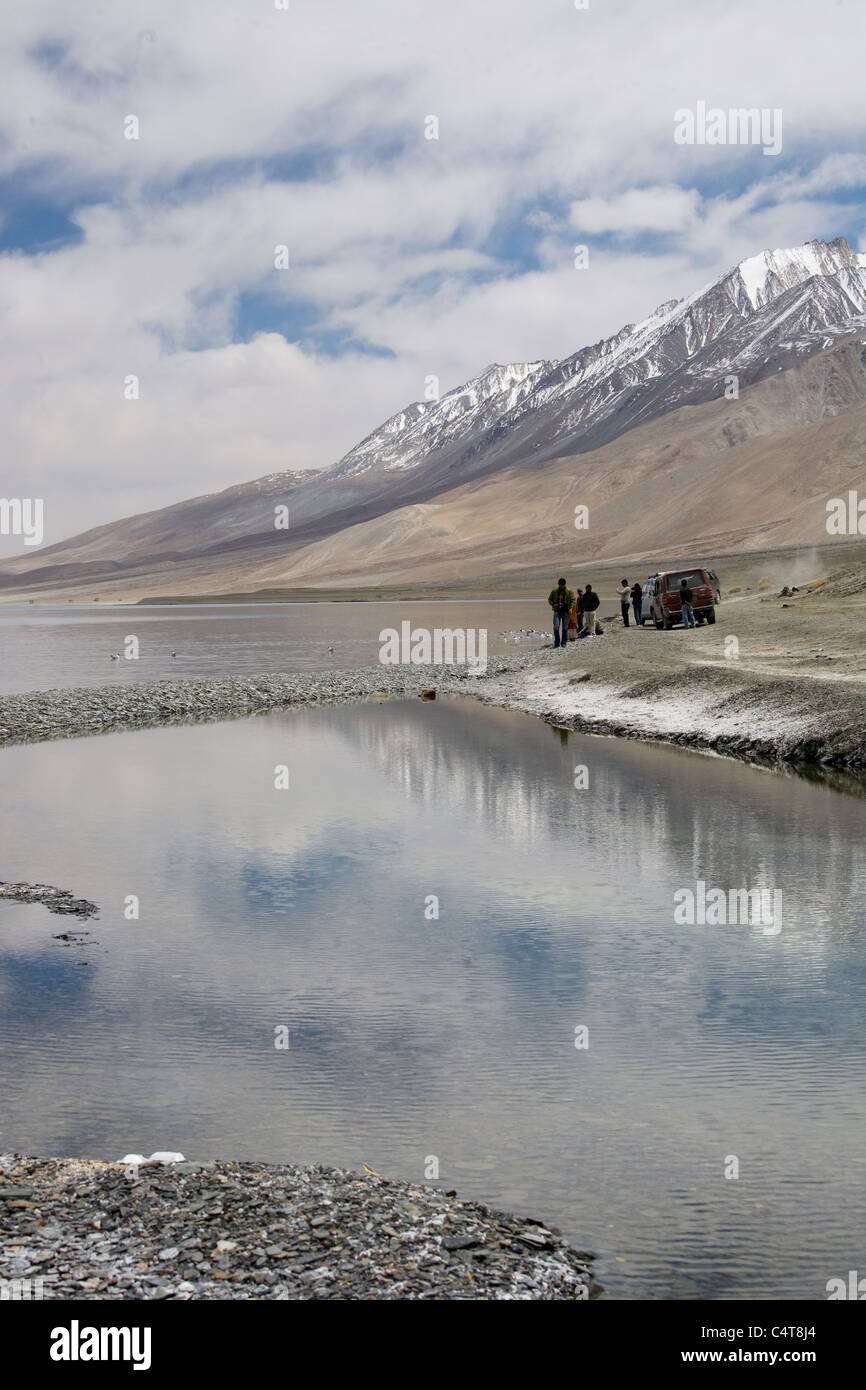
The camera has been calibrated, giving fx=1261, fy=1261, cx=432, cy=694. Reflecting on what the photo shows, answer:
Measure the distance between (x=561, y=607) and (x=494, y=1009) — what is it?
2936 cm

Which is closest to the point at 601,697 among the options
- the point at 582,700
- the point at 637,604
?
the point at 582,700

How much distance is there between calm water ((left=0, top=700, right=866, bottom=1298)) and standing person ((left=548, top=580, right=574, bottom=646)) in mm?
20624

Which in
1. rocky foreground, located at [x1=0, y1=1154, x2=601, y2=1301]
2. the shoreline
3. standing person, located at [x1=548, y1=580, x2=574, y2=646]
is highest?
standing person, located at [x1=548, y1=580, x2=574, y2=646]

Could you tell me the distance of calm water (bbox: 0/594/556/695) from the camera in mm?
39906

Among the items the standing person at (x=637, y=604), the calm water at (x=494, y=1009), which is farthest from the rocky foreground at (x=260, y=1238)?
the standing person at (x=637, y=604)

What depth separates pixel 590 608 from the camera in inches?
1671

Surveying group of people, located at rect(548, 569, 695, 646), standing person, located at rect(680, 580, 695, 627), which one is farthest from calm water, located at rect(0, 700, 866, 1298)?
standing person, located at rect(680, 580, 695, 627)

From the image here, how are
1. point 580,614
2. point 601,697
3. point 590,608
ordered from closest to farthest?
point 601,697 → point 590,608 → point 580,614

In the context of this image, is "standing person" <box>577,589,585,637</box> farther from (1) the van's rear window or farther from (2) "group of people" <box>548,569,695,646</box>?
(1) the van's rear window

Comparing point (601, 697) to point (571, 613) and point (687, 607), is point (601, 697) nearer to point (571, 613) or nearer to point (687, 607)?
point (571, 613)

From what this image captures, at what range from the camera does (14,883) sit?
12211mm
